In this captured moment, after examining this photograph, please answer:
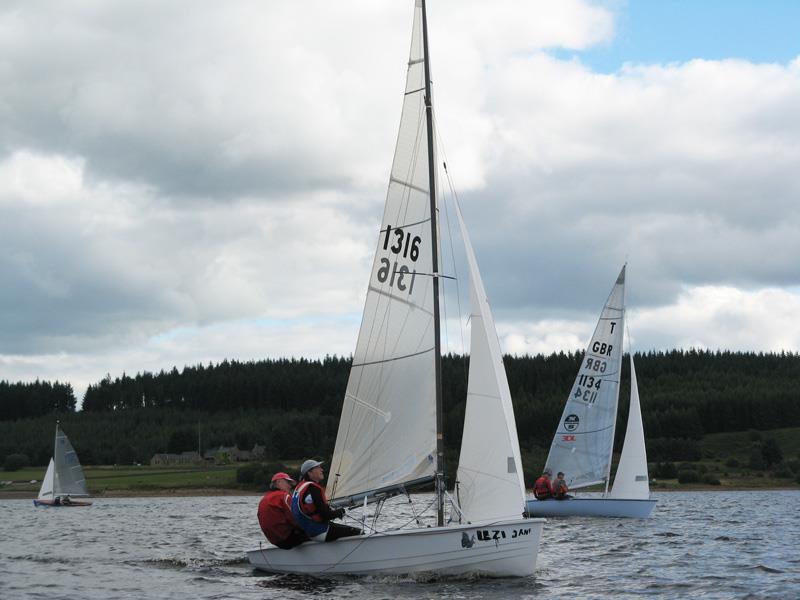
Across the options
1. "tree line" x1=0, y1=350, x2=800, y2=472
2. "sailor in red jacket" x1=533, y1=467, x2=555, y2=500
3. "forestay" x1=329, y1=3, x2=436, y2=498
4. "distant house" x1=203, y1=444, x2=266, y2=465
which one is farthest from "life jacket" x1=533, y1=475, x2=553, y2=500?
"distant house" x1=203, y1=444, x2=266, y2=465

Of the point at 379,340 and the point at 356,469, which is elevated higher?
the point at 379,340

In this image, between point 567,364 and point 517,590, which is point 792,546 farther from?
point 567,364

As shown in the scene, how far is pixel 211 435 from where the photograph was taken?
530ft

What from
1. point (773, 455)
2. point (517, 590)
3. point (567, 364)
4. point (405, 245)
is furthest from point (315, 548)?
point (567, 364)

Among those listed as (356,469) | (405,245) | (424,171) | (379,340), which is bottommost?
(356,469)

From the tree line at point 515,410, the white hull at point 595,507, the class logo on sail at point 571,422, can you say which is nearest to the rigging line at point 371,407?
the white hull at point 595,507

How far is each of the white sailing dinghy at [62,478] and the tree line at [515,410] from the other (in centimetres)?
4106

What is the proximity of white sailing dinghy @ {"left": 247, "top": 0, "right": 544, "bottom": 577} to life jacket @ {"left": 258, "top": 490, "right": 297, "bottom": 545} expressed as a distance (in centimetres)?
47

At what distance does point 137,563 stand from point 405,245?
501 inches

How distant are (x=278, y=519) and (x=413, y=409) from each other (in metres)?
3.74

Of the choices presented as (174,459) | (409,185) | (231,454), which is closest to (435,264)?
(409,185)

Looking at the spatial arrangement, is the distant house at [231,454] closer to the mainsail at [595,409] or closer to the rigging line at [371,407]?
the mainsail at [595,409]

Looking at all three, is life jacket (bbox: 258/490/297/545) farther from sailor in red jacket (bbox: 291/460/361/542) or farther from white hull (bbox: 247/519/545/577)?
white hull (bbox: 247/519/545/577)

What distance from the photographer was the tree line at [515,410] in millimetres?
138500
